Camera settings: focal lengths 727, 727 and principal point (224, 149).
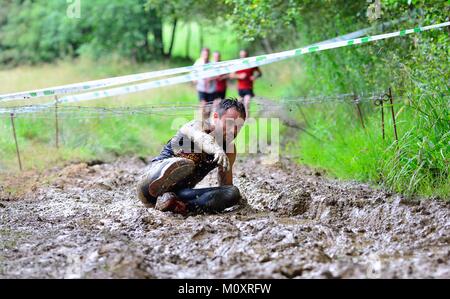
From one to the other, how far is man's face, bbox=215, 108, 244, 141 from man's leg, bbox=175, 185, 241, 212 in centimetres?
50

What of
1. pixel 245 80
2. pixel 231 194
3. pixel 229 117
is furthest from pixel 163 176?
pixel 245 80

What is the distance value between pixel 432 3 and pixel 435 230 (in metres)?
3.72

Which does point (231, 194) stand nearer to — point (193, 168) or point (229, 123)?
point (193, 168)

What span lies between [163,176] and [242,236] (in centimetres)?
131

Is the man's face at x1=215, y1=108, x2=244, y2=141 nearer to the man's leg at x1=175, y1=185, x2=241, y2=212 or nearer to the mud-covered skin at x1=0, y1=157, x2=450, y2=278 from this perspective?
the man's leg at x1=175, y1=185, x2=241, y2=212

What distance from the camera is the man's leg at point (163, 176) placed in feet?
21.2

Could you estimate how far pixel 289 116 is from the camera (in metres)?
13.4

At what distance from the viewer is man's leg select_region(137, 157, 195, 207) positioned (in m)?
6.45

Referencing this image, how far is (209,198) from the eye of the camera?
21.7 ft

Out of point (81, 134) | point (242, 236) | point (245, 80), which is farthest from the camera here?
point (245, 80)

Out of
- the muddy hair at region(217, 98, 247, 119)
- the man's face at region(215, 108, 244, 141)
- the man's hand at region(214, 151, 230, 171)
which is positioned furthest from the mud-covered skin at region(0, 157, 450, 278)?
the muddy hair at region(217, 98, 247, 119)

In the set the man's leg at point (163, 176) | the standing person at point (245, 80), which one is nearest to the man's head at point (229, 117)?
the man's leg at point (163, 176)
